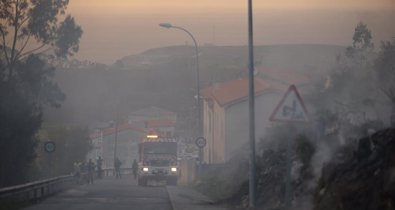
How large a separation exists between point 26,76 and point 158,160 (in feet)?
35.9

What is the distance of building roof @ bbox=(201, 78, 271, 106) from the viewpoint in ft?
176

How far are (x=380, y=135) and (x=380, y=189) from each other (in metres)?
2.24

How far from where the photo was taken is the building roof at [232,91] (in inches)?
2109

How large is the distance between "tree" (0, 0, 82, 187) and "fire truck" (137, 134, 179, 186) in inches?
278

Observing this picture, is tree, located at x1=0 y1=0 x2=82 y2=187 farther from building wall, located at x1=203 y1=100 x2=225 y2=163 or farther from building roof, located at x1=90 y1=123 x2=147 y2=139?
building roof, located at x1=90 y1=123 x2=147 y2=139

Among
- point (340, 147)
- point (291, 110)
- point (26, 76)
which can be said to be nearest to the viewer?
point (291, 110)

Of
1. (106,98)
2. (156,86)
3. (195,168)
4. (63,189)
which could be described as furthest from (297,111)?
(156,86)

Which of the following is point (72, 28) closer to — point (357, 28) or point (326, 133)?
point (357, 28)

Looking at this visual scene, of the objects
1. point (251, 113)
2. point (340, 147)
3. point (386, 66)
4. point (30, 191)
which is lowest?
point (30, 191)

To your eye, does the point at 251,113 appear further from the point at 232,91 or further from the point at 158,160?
the point at 232,91

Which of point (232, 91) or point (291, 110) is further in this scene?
point (232, 91)

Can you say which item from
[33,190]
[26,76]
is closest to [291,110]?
[33,190]

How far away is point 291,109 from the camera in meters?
18.3

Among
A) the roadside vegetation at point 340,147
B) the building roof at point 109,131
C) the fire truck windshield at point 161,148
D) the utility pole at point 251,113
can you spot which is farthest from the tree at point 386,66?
the building roof at point 109,131
